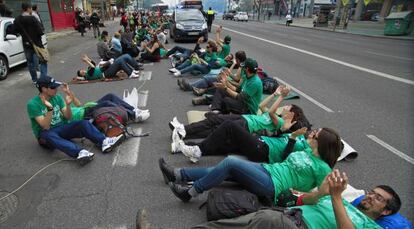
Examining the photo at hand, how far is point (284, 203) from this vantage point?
3258 mm

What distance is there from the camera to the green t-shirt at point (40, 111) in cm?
432

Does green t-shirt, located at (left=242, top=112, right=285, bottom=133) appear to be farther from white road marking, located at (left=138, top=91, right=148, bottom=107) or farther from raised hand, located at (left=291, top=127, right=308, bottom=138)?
white road marking, located at (left=138, top=91, right=148, bottom=107)

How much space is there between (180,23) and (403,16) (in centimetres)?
1690

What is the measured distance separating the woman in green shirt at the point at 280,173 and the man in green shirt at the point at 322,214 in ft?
1.07

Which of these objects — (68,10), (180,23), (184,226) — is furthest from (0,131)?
(68,10)

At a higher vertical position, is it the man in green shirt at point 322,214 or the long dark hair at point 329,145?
the long dark hair at point 329,145

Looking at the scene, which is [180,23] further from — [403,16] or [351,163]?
[403,16]

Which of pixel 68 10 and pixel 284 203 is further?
pixel 68 10

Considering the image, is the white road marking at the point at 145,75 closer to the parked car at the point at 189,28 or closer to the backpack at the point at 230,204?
the backpack at the point at 230,204

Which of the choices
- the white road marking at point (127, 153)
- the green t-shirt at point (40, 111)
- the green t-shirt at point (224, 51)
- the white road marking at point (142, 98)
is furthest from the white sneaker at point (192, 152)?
the green t-shirt at point (224, 51)

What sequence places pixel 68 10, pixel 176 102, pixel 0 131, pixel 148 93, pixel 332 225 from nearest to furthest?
pixel 332 225 → pixel 0 131 → pixel 176 102 → pixel 148 93 → pixel 68 10

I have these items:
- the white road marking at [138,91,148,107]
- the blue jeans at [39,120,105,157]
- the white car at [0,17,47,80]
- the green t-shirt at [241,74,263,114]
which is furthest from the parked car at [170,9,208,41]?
the blue jeans at [39,120,105,157]

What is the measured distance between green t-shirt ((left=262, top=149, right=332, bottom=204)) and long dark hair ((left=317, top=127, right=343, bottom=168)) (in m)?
0.07

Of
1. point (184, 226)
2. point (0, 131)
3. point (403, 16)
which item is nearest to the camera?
point (184, 226)
